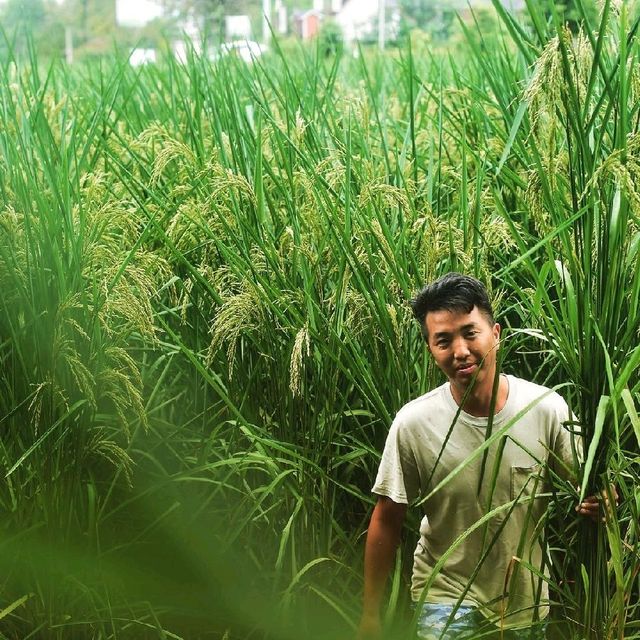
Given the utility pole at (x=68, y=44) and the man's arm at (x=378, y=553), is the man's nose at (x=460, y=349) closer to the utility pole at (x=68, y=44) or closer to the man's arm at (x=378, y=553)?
the man's arm at (x=378, y=553)

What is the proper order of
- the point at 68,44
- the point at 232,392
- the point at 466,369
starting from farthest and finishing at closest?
the point at 68,44 < the point at 232,392 < the point at 466,369

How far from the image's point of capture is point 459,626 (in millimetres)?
2287

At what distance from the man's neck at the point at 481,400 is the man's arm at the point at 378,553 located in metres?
0.25

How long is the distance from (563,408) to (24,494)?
128cm

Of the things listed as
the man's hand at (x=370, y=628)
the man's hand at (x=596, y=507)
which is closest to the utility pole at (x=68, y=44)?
the man's hand at (x=370, y=628)

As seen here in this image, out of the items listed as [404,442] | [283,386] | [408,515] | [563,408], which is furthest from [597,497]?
[283,386]

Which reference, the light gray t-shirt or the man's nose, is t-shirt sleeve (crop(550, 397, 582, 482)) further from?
the man's nose

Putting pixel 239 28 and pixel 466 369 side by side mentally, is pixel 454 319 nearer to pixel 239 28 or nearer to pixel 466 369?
pixel 466 369

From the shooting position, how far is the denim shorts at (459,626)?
2.25 m

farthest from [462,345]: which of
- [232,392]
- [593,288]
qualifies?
[232,392]

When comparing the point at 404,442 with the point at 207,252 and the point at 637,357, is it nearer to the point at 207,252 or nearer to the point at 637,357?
the point at 637,357

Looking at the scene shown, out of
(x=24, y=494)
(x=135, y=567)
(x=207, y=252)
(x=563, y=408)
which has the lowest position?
(x=135, y=567)

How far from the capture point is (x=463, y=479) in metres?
2.32

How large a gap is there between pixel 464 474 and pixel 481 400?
159 millimetres
